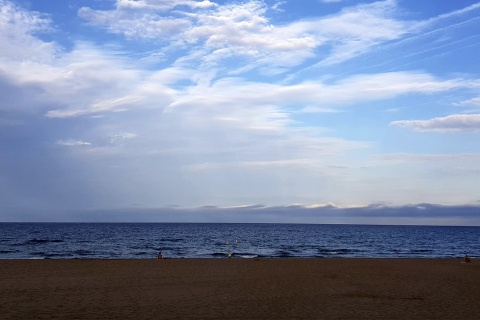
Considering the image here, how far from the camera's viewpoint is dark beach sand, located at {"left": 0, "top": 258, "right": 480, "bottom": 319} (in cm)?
1353

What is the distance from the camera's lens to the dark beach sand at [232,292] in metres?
13.5

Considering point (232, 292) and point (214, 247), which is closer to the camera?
point (232, 292)

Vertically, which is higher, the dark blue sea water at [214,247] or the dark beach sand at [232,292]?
the dark beach sand at [232,292]

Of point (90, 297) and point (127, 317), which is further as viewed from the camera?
point (90, 297)

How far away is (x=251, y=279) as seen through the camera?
2098 centimetres

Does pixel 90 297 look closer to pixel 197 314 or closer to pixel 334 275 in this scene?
pixel 197 314

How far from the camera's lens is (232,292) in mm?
17234

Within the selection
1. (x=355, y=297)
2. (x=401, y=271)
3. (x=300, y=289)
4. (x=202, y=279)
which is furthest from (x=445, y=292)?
(x=202, y=279)

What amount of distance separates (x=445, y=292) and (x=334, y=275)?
5.71 m

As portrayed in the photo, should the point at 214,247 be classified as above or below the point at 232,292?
below

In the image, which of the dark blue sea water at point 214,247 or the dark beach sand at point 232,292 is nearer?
the dark beach sand at point 232,292

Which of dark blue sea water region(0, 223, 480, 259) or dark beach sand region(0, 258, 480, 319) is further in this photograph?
dark blue sea water region(0, 223, 480, 259)

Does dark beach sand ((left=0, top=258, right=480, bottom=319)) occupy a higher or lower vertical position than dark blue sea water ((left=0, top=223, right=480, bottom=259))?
higher

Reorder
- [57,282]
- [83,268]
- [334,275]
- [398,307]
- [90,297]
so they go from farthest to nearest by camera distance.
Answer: [83,268] < [334,275] < [57,282] < [90,297] < [398,307]
